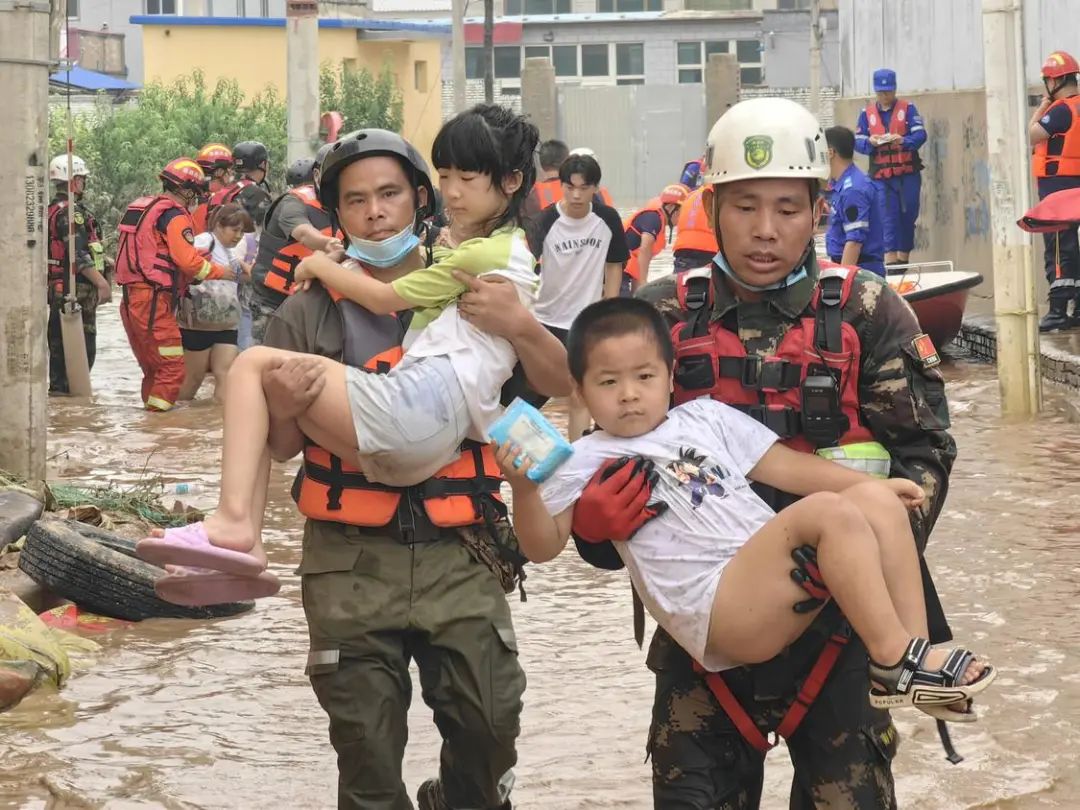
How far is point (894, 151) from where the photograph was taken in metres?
21.2

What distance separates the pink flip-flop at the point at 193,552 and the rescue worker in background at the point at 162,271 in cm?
1118

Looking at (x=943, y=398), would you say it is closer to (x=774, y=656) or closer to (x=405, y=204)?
(x=774, y=656)

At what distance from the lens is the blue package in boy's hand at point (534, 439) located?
362 cm

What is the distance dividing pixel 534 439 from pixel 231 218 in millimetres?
12816

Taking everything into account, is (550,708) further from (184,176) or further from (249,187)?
(249,187)

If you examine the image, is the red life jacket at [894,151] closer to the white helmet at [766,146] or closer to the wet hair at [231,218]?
the wet hair at [231,218]

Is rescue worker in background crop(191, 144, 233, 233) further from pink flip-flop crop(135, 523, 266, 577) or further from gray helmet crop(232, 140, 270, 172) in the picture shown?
pink flip-flop crop(135, 523, 266, 577)

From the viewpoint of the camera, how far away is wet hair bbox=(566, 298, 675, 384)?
3.89 meters

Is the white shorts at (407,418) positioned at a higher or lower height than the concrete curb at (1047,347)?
lower

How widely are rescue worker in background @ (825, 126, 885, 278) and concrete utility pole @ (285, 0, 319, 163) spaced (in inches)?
206

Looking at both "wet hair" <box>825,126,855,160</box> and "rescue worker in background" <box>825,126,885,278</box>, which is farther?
"wet hair" <box>825,126,855,160</box>

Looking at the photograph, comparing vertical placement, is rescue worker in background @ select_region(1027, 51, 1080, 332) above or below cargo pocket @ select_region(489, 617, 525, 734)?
above

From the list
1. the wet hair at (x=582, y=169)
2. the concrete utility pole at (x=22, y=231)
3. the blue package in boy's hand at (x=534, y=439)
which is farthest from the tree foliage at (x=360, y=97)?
the blue package in boy's hand at (x=534, y=439)

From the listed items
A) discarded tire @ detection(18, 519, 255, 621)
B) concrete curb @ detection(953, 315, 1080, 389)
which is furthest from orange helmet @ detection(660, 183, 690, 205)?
discarded tire @ detection(18, 519, 255, 621)
